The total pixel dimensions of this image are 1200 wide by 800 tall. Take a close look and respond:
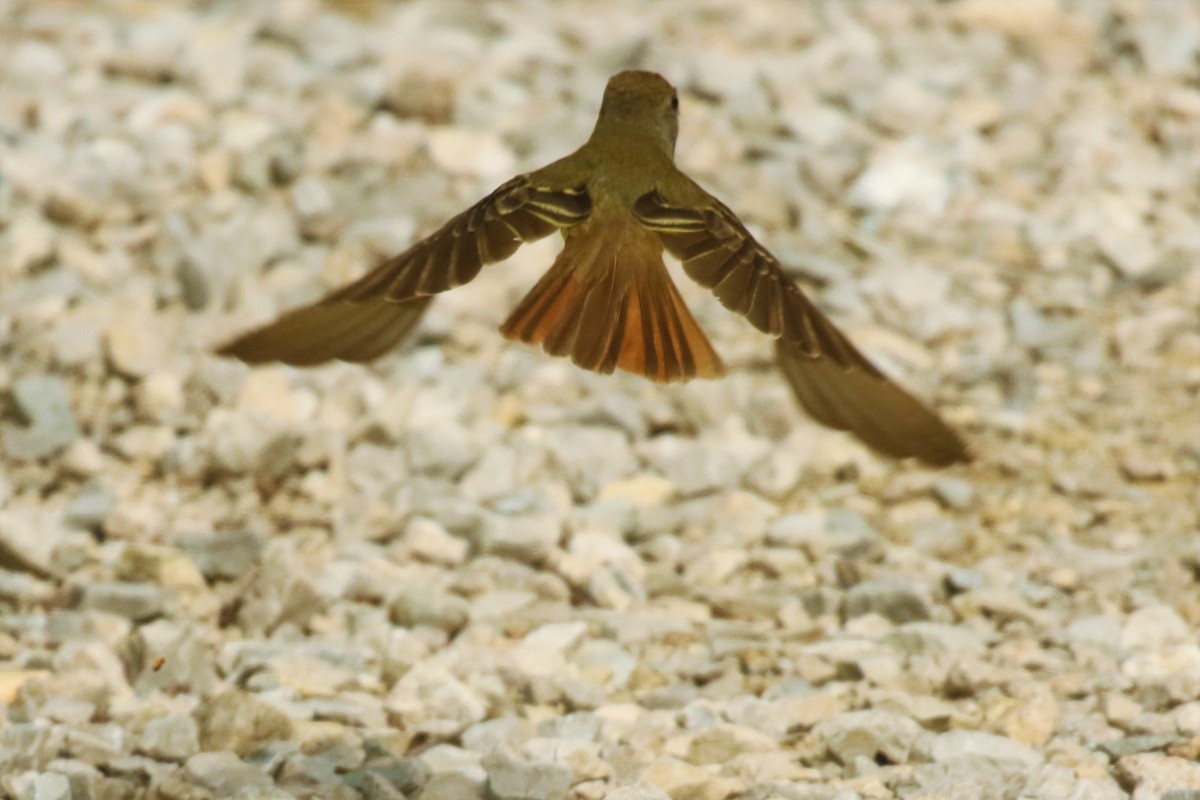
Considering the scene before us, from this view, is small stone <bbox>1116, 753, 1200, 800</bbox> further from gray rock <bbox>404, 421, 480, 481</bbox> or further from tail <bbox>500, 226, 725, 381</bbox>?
gray rock <bbox>404, 421, 480, 481</bbox>

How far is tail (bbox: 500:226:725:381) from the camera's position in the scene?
128 inches

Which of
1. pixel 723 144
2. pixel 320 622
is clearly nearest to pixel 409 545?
pixel 320 622

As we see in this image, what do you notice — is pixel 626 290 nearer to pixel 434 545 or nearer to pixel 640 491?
pixel 434 545

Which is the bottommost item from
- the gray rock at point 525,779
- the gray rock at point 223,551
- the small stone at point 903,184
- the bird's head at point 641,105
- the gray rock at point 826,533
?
the gray rock at point 525,779

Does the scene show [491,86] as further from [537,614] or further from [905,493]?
[537,614]

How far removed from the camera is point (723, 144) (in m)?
5.77

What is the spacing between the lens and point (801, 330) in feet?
10.4

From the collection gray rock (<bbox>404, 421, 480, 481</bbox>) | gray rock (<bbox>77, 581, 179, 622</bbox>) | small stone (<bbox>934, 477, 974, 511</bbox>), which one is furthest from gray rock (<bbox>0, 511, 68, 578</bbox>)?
small stone (<bbox>934, 477, 974, 511</bbox>)

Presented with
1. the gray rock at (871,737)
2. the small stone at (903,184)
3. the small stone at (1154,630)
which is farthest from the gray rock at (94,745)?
the small stone at (903,184)

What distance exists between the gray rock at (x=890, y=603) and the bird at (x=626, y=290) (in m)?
0.42

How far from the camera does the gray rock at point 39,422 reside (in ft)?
14.2

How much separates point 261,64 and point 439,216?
1.16 m

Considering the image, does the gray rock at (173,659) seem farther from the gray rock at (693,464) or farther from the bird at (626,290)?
the gray rock at (693,464)

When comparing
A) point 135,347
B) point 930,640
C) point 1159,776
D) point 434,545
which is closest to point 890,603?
point 930,640
